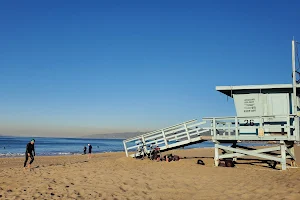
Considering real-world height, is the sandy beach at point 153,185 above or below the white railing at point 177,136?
below

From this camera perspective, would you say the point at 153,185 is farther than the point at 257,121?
No

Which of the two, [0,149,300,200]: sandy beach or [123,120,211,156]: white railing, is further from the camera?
[123,120,211,156]: white railing

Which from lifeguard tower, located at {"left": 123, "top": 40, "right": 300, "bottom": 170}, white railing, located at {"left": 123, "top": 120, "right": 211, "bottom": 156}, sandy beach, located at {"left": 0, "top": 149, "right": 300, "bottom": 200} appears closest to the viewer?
sandy beach, located at {"left": 0, "top": 149, "right": 300, "bottom": 200}

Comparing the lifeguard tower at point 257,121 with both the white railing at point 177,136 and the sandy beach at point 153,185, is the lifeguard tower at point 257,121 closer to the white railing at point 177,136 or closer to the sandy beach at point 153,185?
the white railing at point 177,136

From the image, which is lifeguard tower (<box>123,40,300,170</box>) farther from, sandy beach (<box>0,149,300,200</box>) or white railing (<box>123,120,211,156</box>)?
sandy beach (<box>0,149,300,200</box>)

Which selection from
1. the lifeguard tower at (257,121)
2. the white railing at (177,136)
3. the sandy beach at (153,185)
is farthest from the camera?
the white railing at (177,136)

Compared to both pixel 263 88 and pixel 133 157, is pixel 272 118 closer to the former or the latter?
pixel 263 88

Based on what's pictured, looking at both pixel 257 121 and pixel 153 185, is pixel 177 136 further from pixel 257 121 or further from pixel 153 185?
pixel 153 185

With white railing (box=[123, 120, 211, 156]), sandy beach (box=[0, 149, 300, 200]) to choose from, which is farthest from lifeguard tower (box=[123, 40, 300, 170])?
sandy beach (box=[0, 149, 300, 200])

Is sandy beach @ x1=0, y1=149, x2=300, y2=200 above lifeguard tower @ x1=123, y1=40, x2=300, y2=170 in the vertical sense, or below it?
below

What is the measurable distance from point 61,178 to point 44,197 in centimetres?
281

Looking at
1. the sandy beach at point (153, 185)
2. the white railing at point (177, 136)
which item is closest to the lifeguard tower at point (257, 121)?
the white railing at point (177, 136)

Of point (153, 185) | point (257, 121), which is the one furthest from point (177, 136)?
point (153, 185)

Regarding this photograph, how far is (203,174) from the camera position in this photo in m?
12.2
